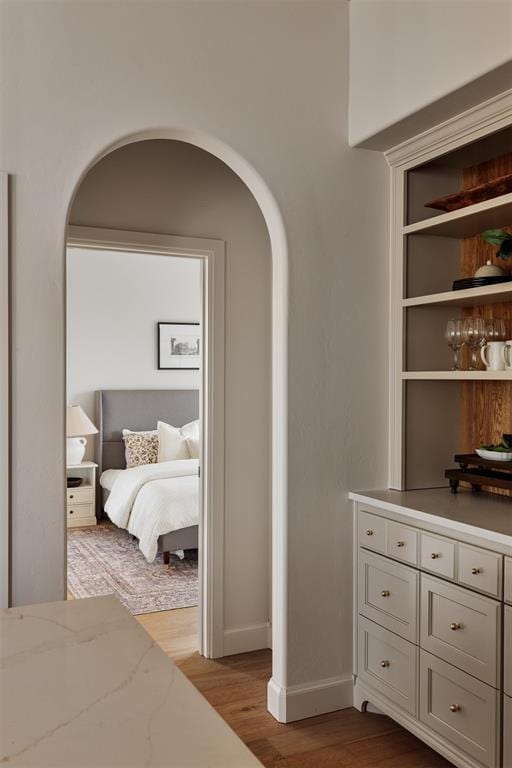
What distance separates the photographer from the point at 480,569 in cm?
221

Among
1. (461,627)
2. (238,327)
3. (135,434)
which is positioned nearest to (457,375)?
(461,627)

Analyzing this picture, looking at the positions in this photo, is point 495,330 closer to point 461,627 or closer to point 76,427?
point 461,627

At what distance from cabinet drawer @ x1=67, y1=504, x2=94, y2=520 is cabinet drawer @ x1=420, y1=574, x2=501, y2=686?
182 inches

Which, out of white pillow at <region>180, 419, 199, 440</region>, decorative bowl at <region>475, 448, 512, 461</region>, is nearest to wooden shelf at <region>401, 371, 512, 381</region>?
decorative bowl at <region>475, 448, 512, 461</region>

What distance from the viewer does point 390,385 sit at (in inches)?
118

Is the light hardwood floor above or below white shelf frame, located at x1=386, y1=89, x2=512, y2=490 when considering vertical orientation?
below

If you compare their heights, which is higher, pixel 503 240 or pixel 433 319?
pixel 503 240

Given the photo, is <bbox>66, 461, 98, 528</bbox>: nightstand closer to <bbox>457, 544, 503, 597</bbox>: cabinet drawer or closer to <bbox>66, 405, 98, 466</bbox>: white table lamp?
<bbox>66, 405, 98, 466</bbox>: white table lamp

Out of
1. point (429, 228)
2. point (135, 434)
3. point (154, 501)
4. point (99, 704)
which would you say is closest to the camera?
point (99, 704)

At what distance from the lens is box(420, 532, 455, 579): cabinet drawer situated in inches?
92.3

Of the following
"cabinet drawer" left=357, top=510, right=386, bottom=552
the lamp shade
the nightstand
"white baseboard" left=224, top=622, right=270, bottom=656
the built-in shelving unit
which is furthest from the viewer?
the nightstand

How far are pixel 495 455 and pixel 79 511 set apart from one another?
474cm

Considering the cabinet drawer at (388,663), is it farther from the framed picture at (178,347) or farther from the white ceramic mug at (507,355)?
the framed picture at (178,347)

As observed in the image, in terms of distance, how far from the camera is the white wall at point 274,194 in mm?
2244
